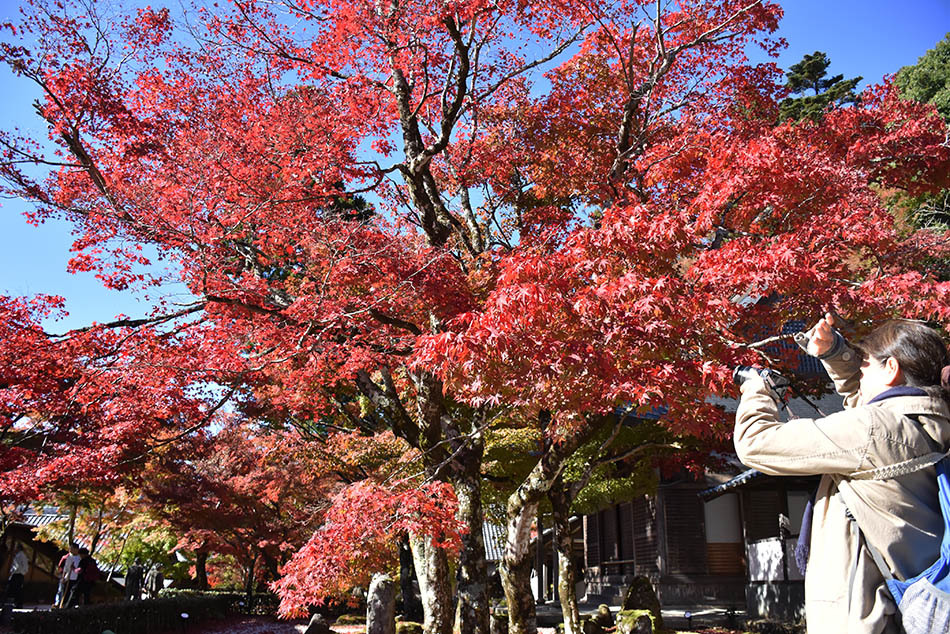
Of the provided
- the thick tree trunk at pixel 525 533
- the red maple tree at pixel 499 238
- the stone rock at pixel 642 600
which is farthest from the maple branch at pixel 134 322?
the stone rock at pixel 642 600

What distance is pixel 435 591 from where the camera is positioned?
374 inches

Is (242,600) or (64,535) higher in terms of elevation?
(64,535)

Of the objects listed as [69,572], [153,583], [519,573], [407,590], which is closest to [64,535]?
[153,583]

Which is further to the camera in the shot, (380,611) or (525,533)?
(380,611)

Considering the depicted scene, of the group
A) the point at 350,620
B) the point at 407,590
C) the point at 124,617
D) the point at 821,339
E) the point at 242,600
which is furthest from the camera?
the point at 242,600

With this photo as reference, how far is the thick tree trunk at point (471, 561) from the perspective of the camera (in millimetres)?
8992

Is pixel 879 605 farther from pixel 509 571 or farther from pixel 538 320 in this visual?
pixel 509 571

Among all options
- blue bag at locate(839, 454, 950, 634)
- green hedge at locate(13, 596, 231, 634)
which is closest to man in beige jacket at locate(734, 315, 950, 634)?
blue bag at locate(839, 454, 950, 634)

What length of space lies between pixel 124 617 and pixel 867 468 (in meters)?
15.1

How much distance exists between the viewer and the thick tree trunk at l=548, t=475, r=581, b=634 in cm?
1071

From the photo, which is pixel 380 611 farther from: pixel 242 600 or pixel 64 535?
pixel 64 535

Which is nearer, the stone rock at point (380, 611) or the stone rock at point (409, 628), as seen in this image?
the stone rock at point (380, 611)

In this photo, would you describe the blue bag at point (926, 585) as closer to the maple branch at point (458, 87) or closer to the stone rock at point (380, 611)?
the maple branch at point (458, 87)

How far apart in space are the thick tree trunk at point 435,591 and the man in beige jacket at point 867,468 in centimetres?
801
